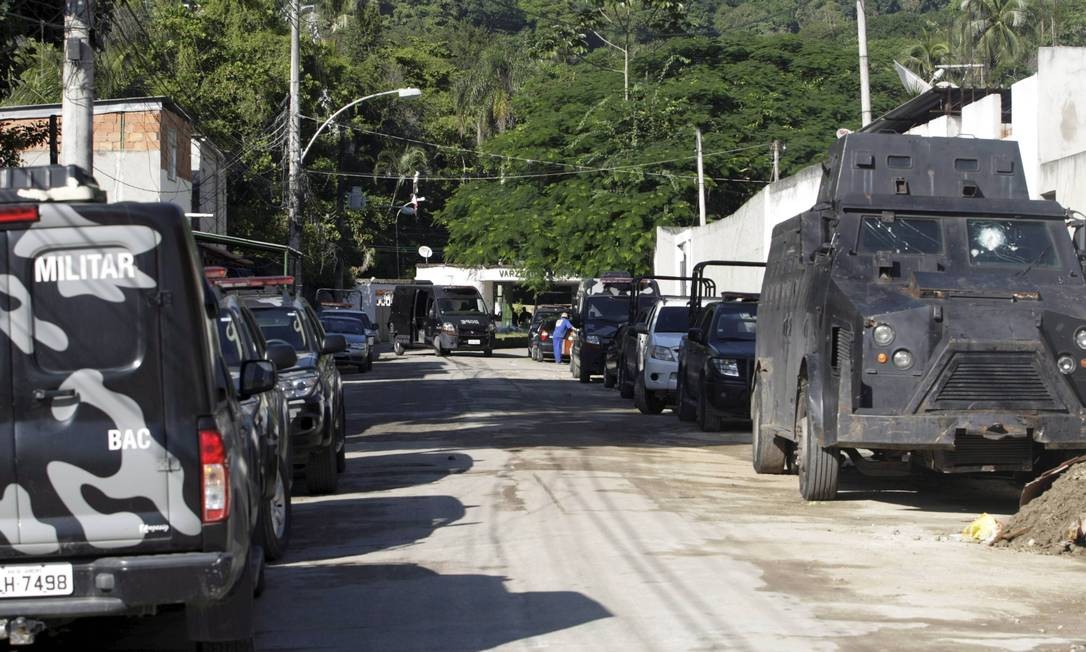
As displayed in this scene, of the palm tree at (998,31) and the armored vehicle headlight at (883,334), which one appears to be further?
the palm tree at (998,31)

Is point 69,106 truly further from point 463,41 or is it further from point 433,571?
point 463,41

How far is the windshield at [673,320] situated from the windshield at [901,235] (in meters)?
11.8

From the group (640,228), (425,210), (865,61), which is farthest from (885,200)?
(425,210)

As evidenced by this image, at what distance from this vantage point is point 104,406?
621cm

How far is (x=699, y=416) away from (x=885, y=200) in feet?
27.1

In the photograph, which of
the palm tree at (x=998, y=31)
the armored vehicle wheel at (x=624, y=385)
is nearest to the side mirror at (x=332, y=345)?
the armored vehicle wheel at (x=624, y=385)

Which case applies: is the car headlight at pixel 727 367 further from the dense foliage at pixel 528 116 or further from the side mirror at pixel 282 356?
the dense foliage at pixel 528 116

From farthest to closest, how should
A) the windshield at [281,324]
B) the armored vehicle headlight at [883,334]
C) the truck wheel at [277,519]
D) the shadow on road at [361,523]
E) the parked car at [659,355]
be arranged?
the parked car at [659,355] < the windshield at [281,324] < the armored vehicle headlight at [883,334] < the shadow on road at [361,523] < the truck wheel at [277,519]

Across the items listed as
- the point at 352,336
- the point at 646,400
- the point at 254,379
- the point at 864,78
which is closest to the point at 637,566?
the point at 254,379

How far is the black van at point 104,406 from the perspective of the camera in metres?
6.18

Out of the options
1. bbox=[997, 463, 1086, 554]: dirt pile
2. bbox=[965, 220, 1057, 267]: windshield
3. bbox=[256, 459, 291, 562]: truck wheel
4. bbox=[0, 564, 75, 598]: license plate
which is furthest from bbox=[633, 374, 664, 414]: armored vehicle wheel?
bbox=[0, 564, 75, 598]: license plate

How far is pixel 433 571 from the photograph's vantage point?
9.57m

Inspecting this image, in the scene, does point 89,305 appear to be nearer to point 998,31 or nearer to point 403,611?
point 403,611

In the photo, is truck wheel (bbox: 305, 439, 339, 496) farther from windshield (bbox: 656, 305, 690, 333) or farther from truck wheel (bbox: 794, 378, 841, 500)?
windshield (bbox: 656, 305, 690, 333)
